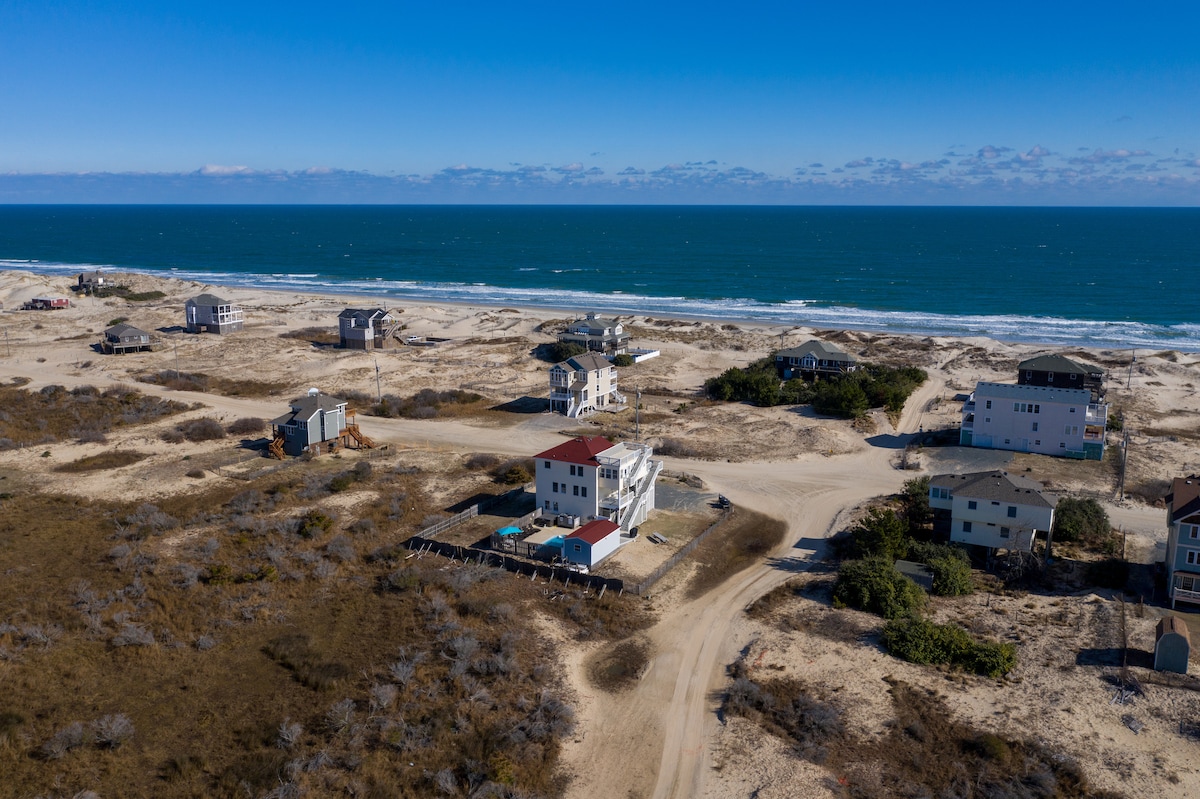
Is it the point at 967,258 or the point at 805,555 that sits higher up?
the point at 967,258

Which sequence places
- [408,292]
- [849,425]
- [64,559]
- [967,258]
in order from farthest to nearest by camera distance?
[967,258], [408,292], [849,425], [64,559]

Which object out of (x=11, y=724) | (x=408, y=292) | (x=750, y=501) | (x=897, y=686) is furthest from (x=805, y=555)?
(x=408, y=292)

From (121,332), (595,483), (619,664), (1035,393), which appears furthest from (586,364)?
(121,332)

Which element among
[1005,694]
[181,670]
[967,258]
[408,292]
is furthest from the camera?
[967,258]

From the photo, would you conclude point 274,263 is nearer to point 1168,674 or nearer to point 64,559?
point 64,559

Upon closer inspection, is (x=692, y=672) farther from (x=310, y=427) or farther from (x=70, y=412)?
(x=70, y=412)

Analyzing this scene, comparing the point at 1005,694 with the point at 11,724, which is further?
the point at 1005,694

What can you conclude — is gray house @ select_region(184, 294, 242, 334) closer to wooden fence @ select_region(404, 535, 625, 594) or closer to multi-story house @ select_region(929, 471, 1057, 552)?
wooden fence @ select_region(404, 535, 625, 594)
